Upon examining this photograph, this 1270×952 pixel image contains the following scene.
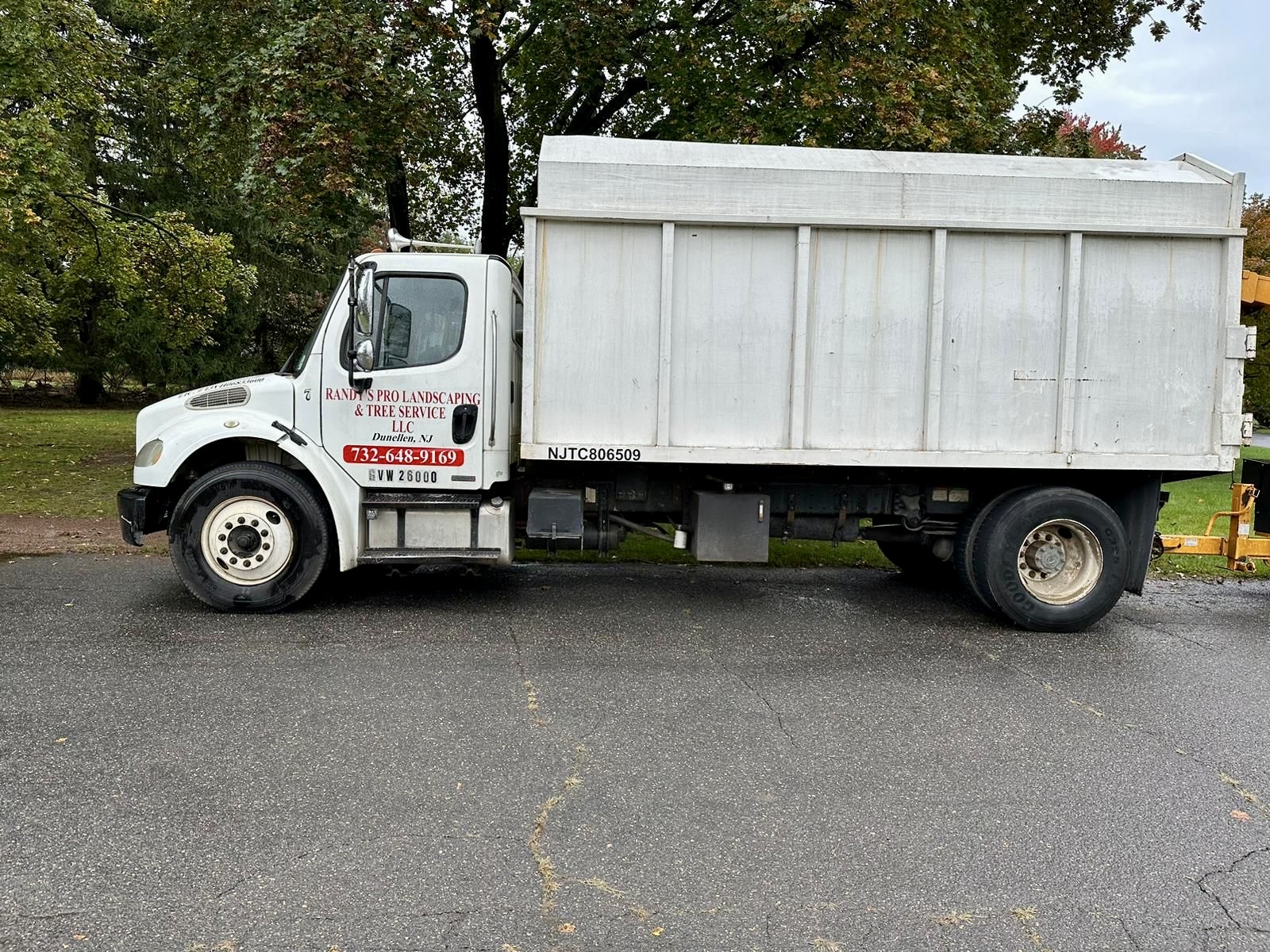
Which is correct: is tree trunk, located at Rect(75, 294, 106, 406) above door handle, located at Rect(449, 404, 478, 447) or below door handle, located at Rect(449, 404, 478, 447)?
above

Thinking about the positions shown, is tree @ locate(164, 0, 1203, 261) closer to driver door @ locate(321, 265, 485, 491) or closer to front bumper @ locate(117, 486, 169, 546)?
driver door @ locate(321, 265, 485, 491)

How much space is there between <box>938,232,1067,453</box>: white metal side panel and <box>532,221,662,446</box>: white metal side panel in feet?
6.77

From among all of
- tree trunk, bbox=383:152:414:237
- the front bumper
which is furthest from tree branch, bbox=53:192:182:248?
the front bumper

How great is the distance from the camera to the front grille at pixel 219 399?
7.27 m

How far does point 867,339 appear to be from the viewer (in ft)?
23.4

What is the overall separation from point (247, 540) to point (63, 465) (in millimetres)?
10248

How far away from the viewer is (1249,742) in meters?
5.13

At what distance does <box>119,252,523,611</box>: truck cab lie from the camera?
7.14m

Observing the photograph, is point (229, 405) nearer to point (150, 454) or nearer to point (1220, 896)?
point (150, 454)

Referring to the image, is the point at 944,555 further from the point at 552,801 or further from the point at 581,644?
the point at 552,801

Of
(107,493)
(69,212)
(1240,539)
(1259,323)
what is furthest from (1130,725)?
(1259,323)

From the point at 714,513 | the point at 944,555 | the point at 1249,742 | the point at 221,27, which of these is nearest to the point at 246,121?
the point at 221,27

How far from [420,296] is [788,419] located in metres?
2.70

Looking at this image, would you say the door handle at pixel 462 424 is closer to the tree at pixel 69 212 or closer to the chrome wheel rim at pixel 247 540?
the chrome wheel rim at pixel 247 540
